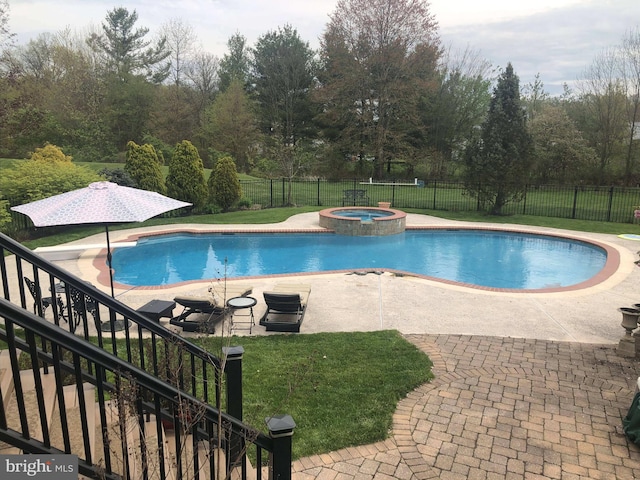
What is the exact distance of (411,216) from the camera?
2019 centimetres

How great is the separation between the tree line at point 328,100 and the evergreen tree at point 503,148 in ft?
28.5

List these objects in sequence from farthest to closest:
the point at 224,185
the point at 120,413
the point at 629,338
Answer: the point at 224,185 → the point at 629,338 → the point at 120,413

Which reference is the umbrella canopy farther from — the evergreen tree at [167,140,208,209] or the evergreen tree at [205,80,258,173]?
the evergreen tree at [205,80,258,173]

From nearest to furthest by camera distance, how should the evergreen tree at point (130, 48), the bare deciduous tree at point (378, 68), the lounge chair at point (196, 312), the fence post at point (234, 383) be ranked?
1. the fence post at point (234, 383)
2. the lounge chair at point (196, 312)
3. the bare deciduous tree at point (378, 68)
4. the evergreen tree at point (130, 48)

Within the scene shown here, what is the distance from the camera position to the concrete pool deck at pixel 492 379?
390 cm

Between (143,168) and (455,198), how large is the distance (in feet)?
52.8

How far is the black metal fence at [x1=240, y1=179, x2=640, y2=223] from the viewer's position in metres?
20.5

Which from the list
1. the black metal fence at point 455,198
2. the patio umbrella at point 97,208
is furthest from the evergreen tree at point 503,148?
the patio umbrella at point 97,208

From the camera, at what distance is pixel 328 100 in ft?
103

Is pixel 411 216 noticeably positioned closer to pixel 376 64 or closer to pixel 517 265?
pixel 517 265

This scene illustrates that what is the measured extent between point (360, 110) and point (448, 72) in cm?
733

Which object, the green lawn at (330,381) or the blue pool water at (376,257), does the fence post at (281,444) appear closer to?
the green lawn at (330,381)
